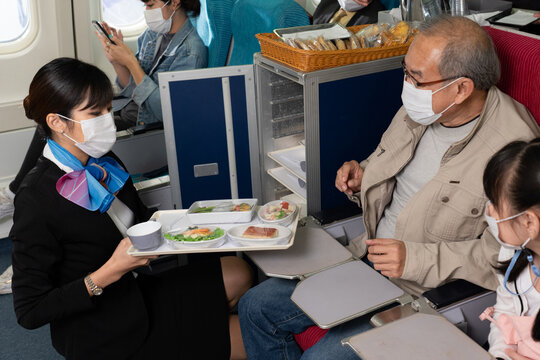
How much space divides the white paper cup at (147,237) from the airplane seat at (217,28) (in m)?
1.59

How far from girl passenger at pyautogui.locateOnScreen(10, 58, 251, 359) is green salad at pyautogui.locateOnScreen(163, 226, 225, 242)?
0.13 meters

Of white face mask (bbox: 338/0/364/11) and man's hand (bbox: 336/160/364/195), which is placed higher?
white face mask (bbox: 338/0/364/11)

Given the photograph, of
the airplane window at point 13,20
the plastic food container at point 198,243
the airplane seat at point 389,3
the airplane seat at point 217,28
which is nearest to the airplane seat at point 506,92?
the plastic food container at point 198,243

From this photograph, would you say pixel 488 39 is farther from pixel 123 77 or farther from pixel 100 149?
pixel 123 77

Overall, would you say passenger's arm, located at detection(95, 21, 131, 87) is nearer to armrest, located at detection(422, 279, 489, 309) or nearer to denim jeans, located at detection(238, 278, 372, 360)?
denim jeans, located at detection(238, 278, 372, 360)

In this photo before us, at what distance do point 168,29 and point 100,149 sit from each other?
1.49 m

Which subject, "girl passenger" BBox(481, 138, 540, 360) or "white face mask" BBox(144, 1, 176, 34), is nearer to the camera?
"girl passenger" BBox(481, 138, 540, 360)

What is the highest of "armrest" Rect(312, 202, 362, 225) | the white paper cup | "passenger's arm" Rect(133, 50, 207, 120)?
"passenger's arm" Rect(133, 50, 207, 120)

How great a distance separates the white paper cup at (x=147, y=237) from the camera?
6.08ft

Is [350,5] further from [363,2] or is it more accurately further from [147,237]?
[147,237]

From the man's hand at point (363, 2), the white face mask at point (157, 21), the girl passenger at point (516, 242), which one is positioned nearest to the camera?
the girl passenger at point (516, 242)

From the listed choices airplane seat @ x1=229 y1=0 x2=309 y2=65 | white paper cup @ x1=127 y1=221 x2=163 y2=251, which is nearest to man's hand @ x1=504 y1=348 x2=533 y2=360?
white paper cup @ x1=127 y1=221 x2=163 y2=251

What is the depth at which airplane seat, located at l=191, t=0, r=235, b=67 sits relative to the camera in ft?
10.5

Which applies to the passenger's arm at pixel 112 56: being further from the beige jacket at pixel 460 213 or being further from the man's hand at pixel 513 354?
the man's hand at pixel 513 354
